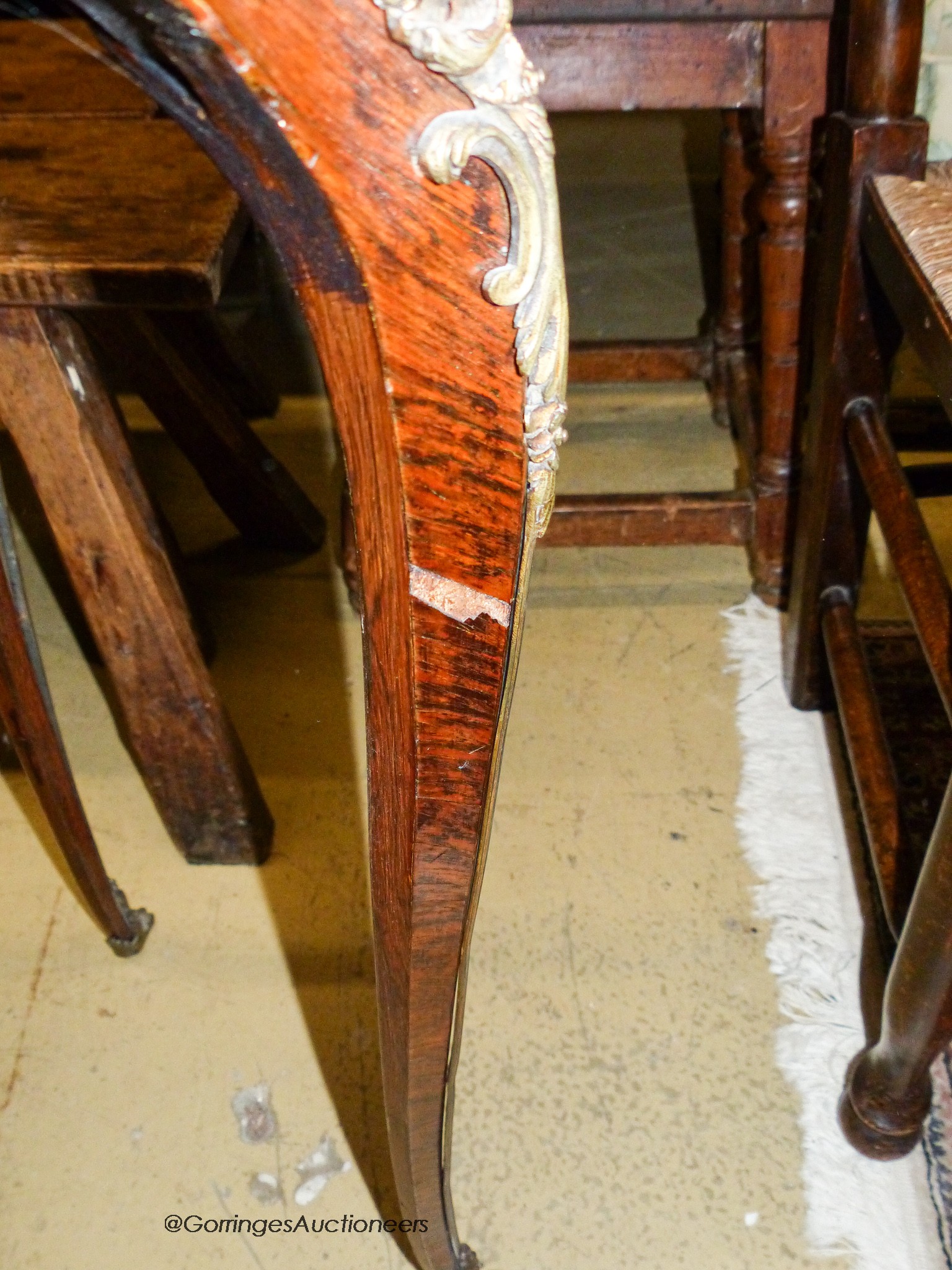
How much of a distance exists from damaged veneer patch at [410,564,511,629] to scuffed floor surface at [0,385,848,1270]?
0.55m

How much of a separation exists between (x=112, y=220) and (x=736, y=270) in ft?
2.90

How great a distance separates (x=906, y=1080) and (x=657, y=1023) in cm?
19

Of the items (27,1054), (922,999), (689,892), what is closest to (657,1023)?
(689,892)

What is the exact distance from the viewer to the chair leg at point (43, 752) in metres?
0.71

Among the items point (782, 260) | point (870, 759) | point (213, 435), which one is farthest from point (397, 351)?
point (213, 435)

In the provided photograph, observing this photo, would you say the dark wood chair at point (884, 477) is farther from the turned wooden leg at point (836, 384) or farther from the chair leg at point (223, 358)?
the chair leg at point (223, 358)

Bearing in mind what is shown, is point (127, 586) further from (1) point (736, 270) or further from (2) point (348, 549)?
(1) point (736, 270)

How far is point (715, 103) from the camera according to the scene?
2.98ft

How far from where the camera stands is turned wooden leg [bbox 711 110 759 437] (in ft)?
4.20

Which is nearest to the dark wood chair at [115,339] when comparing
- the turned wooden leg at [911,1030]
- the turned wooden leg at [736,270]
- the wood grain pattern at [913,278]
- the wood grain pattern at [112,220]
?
the wood grain pattern at [112,220]

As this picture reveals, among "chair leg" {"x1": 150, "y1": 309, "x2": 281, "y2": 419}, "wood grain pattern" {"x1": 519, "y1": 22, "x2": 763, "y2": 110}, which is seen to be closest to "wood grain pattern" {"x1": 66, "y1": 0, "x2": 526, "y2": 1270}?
Answer: "wood grain pattern" {"x1": 519, "y1": 22, "x2": 763, "y2": 110}

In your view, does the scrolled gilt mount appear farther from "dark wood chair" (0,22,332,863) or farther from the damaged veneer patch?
"dark wood chair" (0,22,332,863)

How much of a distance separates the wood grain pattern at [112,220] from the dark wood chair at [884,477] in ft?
1.36

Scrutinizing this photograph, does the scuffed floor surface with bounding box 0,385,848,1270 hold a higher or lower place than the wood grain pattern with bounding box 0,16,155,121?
lower
